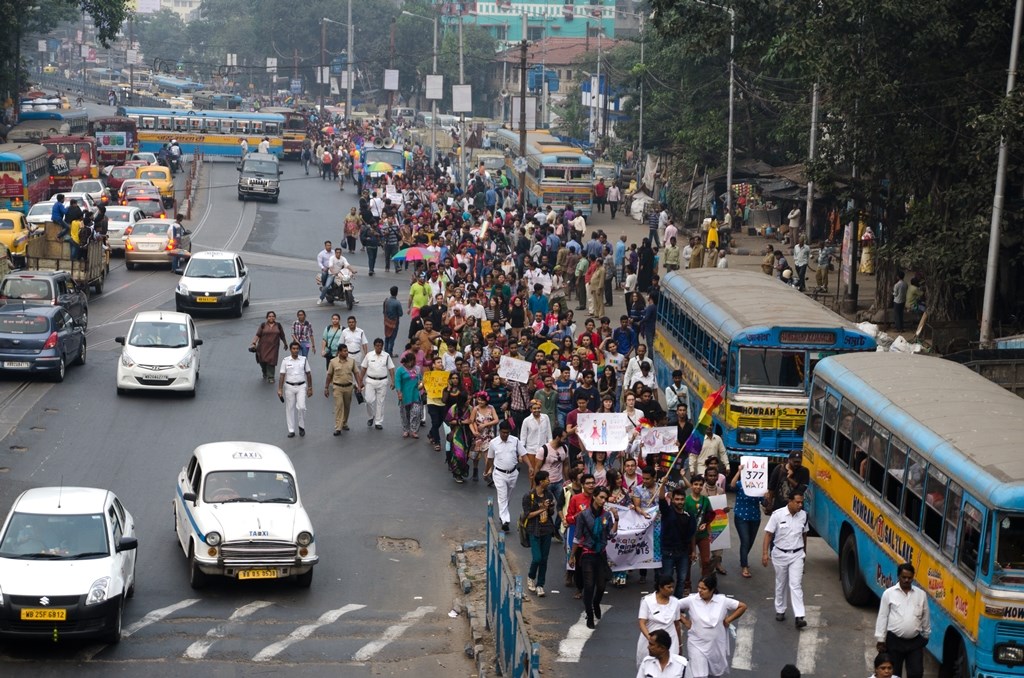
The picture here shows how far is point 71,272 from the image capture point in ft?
113

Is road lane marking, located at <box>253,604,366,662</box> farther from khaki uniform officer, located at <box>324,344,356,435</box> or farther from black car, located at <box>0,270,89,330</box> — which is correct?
black car, located at <box>0,270,89,330</box>

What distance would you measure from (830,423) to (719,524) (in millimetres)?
2328

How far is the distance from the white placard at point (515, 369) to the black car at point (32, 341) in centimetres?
940

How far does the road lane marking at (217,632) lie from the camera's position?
14.6 m

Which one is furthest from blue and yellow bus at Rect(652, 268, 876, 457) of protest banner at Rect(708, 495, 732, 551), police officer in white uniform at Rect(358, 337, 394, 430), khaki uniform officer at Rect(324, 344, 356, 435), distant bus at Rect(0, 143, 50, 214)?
distant bus at Rect(0, 143, 50, 214)

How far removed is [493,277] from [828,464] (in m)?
15.0

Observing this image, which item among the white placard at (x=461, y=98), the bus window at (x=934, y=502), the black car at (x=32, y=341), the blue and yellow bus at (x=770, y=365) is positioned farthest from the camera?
the white placard at (x=461, y=98)

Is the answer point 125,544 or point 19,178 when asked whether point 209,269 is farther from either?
point 19,178

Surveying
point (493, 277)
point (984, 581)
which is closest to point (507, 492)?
point (984, 581)

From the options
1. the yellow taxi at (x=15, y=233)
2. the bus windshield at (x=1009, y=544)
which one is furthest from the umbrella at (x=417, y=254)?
the bus windshield at (x=1009, y=544)

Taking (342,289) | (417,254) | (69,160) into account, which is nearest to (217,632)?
(417,254)

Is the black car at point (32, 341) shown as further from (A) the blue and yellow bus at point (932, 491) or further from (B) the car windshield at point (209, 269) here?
(A) the blue and yellow bus at point (932, 491)

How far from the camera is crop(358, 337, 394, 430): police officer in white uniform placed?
2391 cm

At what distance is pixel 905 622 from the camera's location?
506 inches
